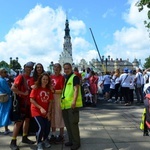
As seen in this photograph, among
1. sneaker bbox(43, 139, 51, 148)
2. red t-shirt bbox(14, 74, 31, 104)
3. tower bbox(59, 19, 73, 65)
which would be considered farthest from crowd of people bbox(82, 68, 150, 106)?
tower bbox(59, 19, 73, 65)

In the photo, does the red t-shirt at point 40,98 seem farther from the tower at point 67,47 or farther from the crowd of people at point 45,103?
the tower at point 67,47

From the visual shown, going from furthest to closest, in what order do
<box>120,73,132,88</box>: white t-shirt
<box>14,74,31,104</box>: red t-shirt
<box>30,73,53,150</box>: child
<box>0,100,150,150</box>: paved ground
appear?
<box>120,73,132,88</box>: white t-shirt < <box>14,74,31,104</box>: red t-shirt < <box>0,100,150,150</box>: paved ground < <box>30,73,53,150</box>: child

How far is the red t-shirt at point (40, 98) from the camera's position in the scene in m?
6.49

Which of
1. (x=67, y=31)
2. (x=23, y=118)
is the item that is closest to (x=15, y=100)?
(x=23, y=118)

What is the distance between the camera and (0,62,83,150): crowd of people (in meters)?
6.52

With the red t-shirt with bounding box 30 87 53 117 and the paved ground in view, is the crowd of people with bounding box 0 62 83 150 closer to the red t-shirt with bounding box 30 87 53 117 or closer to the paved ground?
the red t-shirt with bounding box 30 87 53 117

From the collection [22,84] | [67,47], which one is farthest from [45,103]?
[67,47]

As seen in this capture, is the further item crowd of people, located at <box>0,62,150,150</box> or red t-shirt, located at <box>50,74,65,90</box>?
red t-shirt, located at <box>50,74,65,90</box>

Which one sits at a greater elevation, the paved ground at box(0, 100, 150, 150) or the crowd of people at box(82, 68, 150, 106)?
the crowd of people at box(82, 68, 150, 106)

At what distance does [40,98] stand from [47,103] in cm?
19

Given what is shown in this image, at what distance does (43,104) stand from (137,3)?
1673cm

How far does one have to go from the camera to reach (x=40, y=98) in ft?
21.5

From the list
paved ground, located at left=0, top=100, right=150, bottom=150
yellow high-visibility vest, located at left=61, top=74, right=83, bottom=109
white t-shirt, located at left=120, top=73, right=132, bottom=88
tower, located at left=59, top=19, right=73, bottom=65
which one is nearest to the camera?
yellow high-visibility vest, located at left=61, top=74, right=83, bottom=109

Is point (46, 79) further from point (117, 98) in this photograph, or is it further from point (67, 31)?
point (67, 31)
